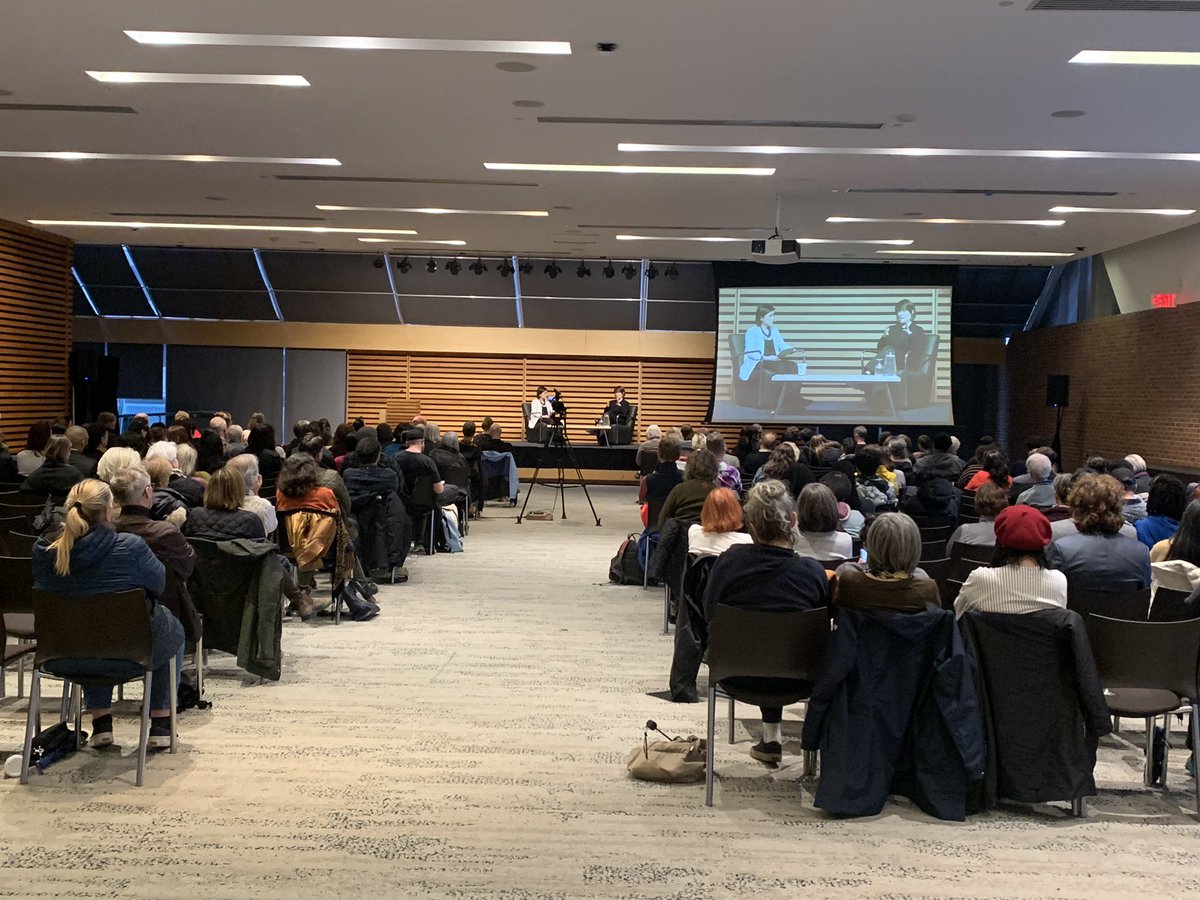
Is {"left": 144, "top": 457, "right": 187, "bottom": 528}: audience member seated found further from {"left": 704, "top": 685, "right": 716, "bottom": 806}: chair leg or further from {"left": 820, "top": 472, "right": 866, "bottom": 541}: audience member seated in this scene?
{"left": 820, "top": 472, "right": 866, "bottom": 541}: audience member seated

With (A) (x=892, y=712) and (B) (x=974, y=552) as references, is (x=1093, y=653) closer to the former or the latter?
(A) (x=892, y=712)

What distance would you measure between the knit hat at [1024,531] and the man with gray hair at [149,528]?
3591 mm

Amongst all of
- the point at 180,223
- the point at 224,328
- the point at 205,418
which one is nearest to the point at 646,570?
the point at 180,223

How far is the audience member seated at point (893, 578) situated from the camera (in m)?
4.45

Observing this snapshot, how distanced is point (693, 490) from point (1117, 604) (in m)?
2.88

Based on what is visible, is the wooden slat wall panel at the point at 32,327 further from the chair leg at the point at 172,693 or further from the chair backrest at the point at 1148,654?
the chair backrest at the point at 1148,654

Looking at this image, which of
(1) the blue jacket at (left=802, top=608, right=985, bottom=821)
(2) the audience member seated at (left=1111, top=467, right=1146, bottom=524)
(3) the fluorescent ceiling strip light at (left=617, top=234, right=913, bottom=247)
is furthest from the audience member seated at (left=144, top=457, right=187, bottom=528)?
(3) the fluorescent ceiling strip light at (left=617, top=234, right=913, bottom=247)

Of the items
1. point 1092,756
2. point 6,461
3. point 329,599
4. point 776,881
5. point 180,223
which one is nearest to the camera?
point 776,881

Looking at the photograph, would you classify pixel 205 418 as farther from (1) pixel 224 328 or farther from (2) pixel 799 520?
(2) pixel 799 520

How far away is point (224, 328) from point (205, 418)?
2281 mm

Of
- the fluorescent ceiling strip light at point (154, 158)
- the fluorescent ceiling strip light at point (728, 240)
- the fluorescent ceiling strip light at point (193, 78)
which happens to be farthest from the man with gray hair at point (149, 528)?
the fluorescent ceiling strip light at point (728, 240)

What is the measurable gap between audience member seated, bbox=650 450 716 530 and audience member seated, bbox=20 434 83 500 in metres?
4.13

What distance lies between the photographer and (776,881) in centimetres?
388

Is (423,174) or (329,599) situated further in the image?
(423,174)
